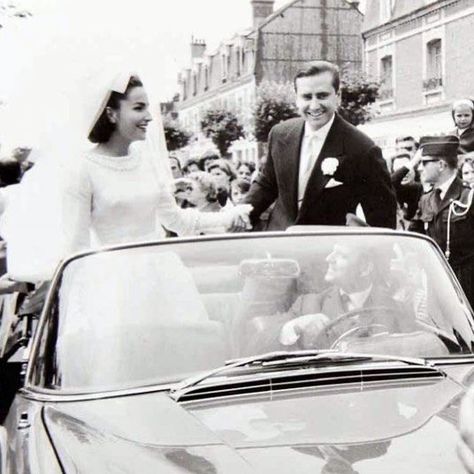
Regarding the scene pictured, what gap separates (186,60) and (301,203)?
111cm

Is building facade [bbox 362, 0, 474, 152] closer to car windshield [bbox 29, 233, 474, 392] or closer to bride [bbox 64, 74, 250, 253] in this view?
bride [bbox 64, 74, 250, 253]

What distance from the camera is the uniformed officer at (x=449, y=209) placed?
7.85 m

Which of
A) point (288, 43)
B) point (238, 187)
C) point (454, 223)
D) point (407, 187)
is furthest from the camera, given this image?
point (288, 43)

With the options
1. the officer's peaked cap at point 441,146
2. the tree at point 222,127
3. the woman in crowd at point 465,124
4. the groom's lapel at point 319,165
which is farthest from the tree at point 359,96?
the groom's lapel at point 319,165

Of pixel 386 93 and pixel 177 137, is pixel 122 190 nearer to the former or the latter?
pixel 386 93

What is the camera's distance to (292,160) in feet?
20.3

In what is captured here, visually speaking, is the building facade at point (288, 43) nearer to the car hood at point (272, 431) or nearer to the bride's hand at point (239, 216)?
the bride's hand at point (239, 216)

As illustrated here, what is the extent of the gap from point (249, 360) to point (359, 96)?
112 ft

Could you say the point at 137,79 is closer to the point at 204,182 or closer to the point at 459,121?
the point at 204,182

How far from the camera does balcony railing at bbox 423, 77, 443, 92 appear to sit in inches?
1250

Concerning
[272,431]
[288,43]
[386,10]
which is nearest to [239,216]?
[272,431]

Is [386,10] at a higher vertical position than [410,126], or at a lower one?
higher

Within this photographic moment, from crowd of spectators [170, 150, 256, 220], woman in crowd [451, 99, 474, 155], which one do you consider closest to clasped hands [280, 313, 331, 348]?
crowd of spectators [170, 150, 256, 220]

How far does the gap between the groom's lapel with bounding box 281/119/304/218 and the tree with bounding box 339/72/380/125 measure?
3045cm
